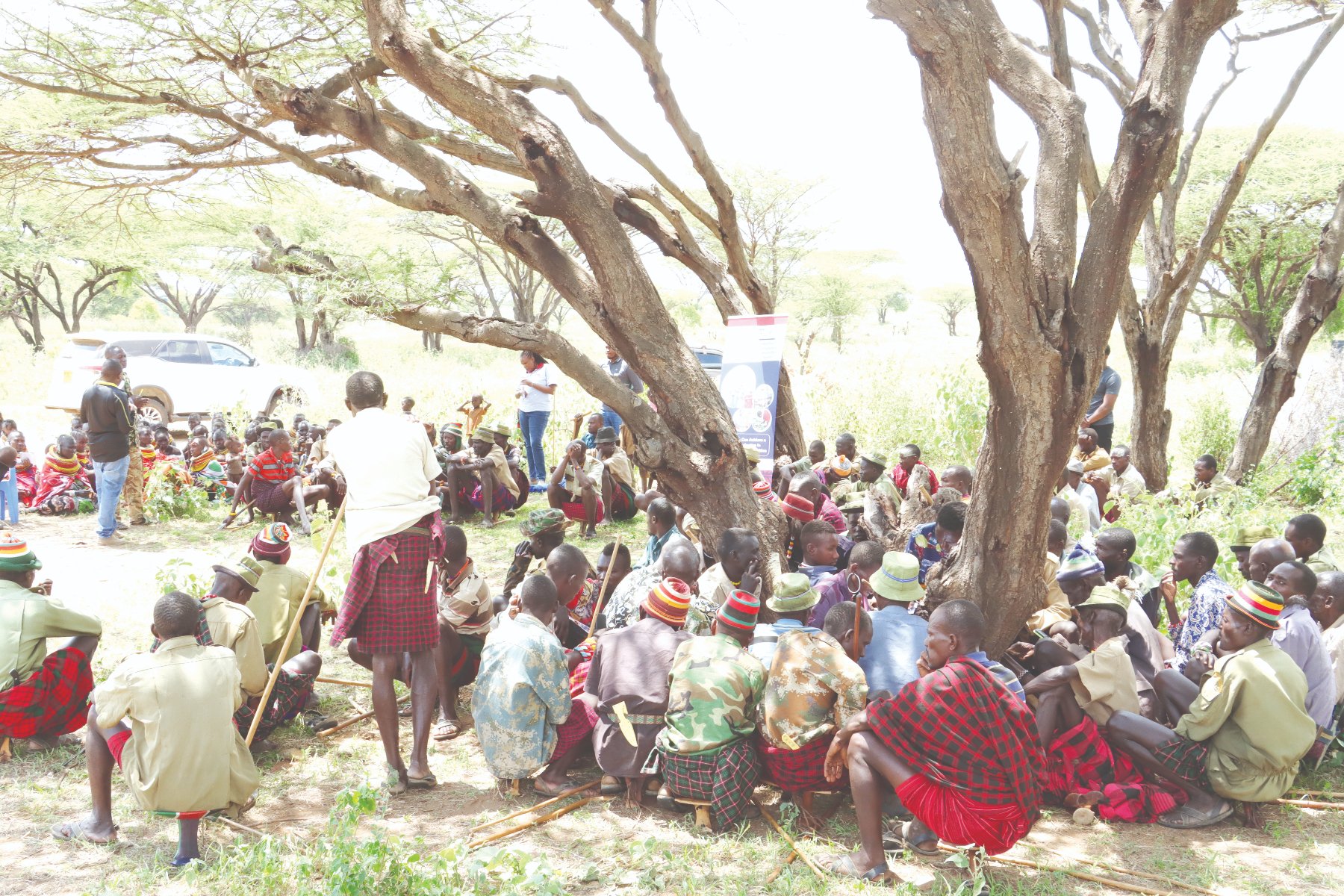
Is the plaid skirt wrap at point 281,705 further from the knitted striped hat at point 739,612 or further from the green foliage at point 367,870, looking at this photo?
the knitted striped hat at point 739,612

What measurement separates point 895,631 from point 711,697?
→ 0.86 metres

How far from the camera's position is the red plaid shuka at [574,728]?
13.6 feet

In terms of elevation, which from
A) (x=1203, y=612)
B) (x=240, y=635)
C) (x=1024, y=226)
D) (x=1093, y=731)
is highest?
(x=1024, y=226)

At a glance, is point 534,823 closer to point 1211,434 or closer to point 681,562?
point 681,562

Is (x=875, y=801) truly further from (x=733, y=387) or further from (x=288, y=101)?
(x=733, y=387)

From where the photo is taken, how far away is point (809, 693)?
12.1 feet

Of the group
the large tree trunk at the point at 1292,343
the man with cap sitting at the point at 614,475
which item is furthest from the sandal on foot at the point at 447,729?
the large tree trunk at the point at 1292,343

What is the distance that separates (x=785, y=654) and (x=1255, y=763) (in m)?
1.83

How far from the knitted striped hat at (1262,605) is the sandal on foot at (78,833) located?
14.1 feet

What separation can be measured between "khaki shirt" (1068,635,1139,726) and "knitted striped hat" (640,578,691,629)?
5.23ft

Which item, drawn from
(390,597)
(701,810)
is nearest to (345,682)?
(390,597)

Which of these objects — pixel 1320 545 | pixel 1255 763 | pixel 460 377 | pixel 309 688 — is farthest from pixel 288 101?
pixel 460 377

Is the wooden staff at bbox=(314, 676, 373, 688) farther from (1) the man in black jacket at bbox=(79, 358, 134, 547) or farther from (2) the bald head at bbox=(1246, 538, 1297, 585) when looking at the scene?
(2) the bald head at bbox=(1246, 538, 1297, 585)

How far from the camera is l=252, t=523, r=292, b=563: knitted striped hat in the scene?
4.69m
